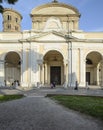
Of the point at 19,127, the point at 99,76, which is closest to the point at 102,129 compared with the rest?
the point at 19,127

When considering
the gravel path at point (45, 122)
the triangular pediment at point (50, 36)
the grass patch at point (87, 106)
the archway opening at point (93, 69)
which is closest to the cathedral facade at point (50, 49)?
the triangular pediment at point (50, 36)

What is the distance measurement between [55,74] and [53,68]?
114cm

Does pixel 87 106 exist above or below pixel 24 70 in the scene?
below

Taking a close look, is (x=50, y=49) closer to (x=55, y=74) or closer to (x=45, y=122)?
(x=55, y=74)

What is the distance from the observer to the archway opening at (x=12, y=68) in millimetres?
44875

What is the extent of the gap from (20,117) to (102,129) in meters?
3.49

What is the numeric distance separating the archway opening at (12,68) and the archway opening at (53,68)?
15.9 feet

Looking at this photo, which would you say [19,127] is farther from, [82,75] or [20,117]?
[82,75]

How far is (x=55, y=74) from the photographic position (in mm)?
45281

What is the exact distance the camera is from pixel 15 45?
40812mm

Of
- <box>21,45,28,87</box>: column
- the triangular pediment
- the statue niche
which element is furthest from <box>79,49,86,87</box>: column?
<box>21,45,28,87</box>: column

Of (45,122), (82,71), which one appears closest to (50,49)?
(82,71)

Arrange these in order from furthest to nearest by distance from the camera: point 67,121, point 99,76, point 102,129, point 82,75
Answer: point 99,76 < point 82,75 < point 67,121 < point 102,129

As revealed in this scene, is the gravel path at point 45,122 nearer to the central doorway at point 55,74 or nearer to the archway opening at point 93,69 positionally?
the central doorway at point 55,74
